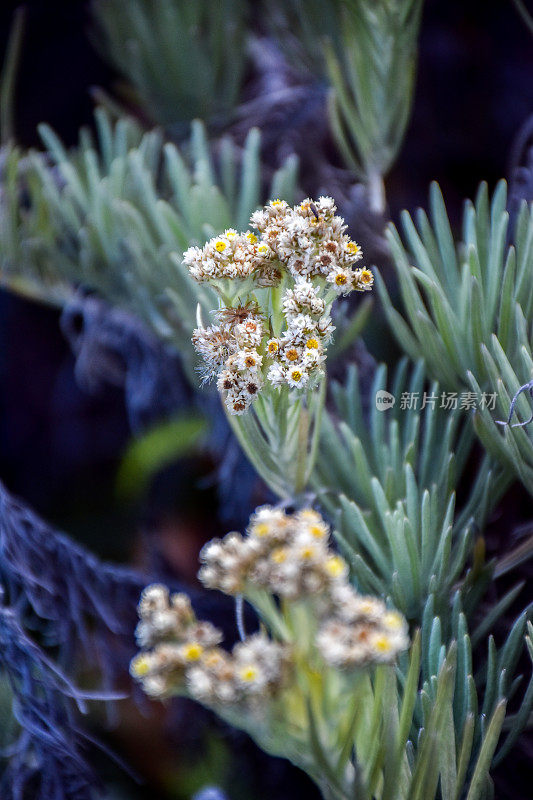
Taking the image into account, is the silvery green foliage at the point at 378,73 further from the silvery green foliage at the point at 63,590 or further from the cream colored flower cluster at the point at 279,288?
the silvery green foliage at the point at 63,590

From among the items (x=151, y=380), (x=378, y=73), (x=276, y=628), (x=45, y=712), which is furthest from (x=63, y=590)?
(x=378, y=73)

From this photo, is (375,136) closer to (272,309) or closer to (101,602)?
(272,309)

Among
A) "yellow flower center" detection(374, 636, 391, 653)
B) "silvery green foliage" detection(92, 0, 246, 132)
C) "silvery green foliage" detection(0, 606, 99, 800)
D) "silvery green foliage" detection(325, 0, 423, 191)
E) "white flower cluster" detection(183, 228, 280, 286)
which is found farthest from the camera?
"silvery green foliage" detection(92, 0, 246, 132)

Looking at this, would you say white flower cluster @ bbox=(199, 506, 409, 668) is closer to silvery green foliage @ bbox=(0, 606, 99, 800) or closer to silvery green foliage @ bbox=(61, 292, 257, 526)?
silvery green foliage @ bbox=(0, 606, 99, 800)

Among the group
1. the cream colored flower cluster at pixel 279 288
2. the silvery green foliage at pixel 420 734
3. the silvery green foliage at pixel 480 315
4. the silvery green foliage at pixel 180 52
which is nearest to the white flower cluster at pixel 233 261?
the cream colored flower cluster at pixel 279 288

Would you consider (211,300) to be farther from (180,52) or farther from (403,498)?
(180,52)

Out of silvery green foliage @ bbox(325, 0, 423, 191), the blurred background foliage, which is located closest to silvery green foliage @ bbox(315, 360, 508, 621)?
the blurred background foliage
